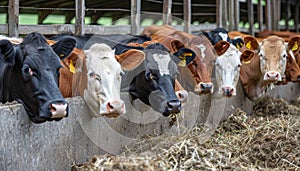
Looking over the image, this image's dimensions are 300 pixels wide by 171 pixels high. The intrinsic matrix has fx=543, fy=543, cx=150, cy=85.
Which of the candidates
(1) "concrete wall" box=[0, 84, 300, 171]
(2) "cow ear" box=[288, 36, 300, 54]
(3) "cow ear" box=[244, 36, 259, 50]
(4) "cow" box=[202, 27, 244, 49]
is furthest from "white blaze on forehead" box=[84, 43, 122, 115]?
(2) "cow ear" box=[288, 36, 300, 54]

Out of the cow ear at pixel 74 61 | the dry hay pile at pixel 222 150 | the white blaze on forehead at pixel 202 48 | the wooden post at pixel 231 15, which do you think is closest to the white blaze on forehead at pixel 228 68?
the white blaze on forehead at pixel 202 48

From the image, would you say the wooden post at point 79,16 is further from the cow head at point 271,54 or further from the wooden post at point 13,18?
→ the cow head at point 271,54

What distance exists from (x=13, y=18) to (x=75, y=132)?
2.40 m

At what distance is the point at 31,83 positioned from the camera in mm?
4387

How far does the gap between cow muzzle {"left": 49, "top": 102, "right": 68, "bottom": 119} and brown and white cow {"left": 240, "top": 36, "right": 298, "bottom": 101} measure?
4437 millimetres

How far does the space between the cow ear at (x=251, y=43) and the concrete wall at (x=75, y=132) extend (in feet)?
6.21

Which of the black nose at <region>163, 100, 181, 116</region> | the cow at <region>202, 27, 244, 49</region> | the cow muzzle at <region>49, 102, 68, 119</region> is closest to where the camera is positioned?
the cow muzzle at <region>49, 102, 68, 119</region>

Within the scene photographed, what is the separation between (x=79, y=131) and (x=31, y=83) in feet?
2.22

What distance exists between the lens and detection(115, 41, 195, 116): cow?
550cm

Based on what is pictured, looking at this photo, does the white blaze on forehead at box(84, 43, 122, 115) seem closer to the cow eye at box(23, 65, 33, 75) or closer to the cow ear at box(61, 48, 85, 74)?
the cow ear at box(61, 48, 85, 74)

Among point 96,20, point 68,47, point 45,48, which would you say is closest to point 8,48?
point 45,48

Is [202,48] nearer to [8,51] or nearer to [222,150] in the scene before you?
[222,150]

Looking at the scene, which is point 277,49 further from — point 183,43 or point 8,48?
A: point 8,48

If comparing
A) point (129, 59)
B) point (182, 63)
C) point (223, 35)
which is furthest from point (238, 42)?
point (129, 59)
